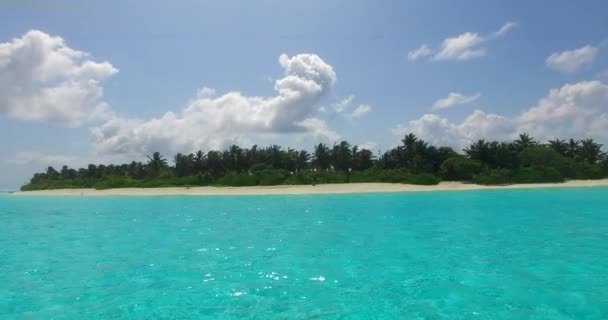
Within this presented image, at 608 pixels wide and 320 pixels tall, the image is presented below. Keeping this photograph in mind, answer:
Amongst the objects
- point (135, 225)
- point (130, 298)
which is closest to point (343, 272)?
point (130, 298)

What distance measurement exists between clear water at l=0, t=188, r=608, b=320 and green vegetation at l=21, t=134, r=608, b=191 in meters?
49.2

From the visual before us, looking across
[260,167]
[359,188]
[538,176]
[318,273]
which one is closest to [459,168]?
[538,176]

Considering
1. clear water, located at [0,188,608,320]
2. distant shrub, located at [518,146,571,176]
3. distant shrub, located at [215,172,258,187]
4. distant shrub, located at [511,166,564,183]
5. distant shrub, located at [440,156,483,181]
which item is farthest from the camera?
distant shrub, located at [215,172,258,187]

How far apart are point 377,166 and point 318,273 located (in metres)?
69.2

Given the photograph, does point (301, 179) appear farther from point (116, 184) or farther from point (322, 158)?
point (116, 184)

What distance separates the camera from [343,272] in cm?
1048

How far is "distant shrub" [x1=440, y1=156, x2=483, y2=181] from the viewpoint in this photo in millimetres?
64438

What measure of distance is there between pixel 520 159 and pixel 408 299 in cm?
7186

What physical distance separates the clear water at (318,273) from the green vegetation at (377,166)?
49.2 m

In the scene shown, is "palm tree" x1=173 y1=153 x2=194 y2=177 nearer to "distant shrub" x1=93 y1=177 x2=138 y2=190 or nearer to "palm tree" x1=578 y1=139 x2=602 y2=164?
"distant shrub" x1=93 y1=177 x2=138 y2=190

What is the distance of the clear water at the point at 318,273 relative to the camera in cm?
772

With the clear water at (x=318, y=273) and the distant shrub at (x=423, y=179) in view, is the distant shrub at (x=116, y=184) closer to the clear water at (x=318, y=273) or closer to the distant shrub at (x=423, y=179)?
the distant shrub at (x=423, y=179)

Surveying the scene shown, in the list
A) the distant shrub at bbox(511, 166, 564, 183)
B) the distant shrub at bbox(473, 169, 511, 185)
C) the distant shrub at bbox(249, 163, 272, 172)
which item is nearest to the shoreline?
the distant shrub at bbox(473, 169, 511, 185)

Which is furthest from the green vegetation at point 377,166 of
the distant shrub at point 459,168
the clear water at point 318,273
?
the clear water at point 318,273
